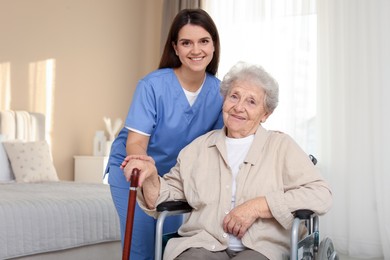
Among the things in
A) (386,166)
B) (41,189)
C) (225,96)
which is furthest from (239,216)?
(386,166)

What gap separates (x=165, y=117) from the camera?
2555 mm

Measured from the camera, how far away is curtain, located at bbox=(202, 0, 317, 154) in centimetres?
557

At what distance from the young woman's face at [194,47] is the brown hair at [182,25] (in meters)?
0.02

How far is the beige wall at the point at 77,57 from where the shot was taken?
570 centimetres

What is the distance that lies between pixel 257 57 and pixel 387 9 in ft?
4.09

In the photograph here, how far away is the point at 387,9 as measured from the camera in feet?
16.8

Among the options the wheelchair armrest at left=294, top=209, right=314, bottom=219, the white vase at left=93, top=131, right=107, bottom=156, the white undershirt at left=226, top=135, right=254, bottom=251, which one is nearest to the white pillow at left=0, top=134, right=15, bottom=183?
the white vase at left=93, top=131, right=107, bottom=156

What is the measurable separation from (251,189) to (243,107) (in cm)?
30

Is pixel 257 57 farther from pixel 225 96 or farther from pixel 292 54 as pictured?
pixel 225 96

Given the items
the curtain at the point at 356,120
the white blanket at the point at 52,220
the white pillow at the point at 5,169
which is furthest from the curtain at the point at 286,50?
the white pillow at the point at 5,169

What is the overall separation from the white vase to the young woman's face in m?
3.75

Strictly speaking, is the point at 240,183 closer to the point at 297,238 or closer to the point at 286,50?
the point at 297,238

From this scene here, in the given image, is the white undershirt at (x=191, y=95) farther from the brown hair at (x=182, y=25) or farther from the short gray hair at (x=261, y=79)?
the short gray hair at (x=261, y=79)

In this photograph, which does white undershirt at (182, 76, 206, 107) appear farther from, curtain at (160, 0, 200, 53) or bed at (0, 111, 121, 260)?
curtain at (160, 0, 200, 53)
